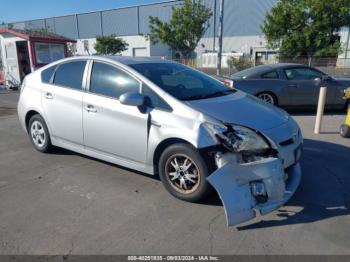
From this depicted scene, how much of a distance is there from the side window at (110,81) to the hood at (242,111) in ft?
2.74

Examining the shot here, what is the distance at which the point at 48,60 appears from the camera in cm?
1614

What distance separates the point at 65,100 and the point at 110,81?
85cm

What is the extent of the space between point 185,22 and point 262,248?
32.6 meters

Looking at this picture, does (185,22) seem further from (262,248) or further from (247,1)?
(262,248)

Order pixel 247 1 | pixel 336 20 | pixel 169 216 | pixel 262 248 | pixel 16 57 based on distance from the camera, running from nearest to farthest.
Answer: pixel 262 248 → pixel 169 216 → pixel 16 57 → pixel 336 20 → pixel 247 1

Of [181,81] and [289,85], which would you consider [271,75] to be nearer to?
[289,85]

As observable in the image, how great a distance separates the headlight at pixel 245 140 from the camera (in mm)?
3156

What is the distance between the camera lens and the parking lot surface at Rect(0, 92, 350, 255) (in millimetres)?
2799

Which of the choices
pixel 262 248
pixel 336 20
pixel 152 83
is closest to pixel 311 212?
pixel 262 248

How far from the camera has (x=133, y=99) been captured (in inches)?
141

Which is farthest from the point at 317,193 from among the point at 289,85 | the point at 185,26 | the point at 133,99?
the point at 185,26

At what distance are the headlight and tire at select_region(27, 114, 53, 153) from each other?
3.14 meters

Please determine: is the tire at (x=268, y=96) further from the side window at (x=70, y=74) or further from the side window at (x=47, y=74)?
the side window at (x=47, y=74)

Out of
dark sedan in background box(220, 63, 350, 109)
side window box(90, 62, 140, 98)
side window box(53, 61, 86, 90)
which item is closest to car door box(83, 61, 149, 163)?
side window box(90, 62, 140, 98)
